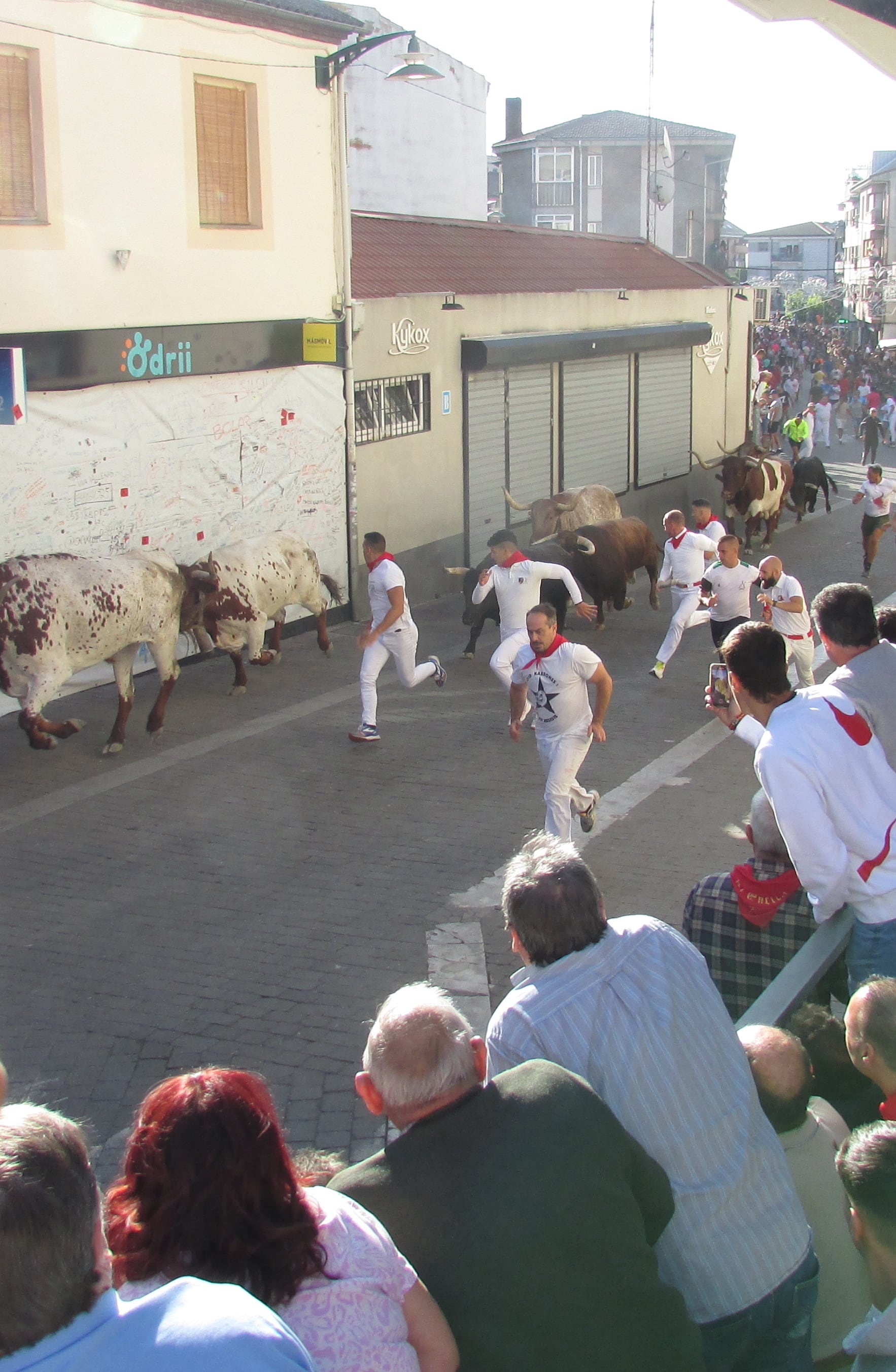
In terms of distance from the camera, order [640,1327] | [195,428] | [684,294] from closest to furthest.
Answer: [640,1327] → [195,428] → [684,294]

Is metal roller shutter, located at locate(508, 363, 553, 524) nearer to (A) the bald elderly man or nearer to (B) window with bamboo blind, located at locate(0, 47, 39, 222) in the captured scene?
(B) window with bamboo blind, located at locate(0, 47, 39, 222)

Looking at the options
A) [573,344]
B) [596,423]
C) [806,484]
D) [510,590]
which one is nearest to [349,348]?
[510,590]

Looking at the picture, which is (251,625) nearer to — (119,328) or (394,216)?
(119,328)

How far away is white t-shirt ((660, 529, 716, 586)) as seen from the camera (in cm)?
1321

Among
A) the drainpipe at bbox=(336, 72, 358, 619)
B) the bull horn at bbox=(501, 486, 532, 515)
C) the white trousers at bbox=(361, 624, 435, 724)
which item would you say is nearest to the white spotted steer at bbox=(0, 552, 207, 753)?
the white trousers at bbox=(361, 624, 435, 724)

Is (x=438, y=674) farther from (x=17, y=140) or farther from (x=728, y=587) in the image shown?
(x=17, y=140)

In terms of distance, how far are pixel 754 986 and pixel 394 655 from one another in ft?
21.9

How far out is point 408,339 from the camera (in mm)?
16594

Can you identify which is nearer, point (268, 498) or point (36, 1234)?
point (36, 1234)

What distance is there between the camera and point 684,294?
24.7m

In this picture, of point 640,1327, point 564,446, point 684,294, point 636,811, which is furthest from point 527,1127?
point 684,294

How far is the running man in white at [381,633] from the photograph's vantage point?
35.7 feet

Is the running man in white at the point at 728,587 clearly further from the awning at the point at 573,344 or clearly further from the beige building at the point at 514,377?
the awning at the point at 573,344

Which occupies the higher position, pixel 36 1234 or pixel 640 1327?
pixel 36 1234
